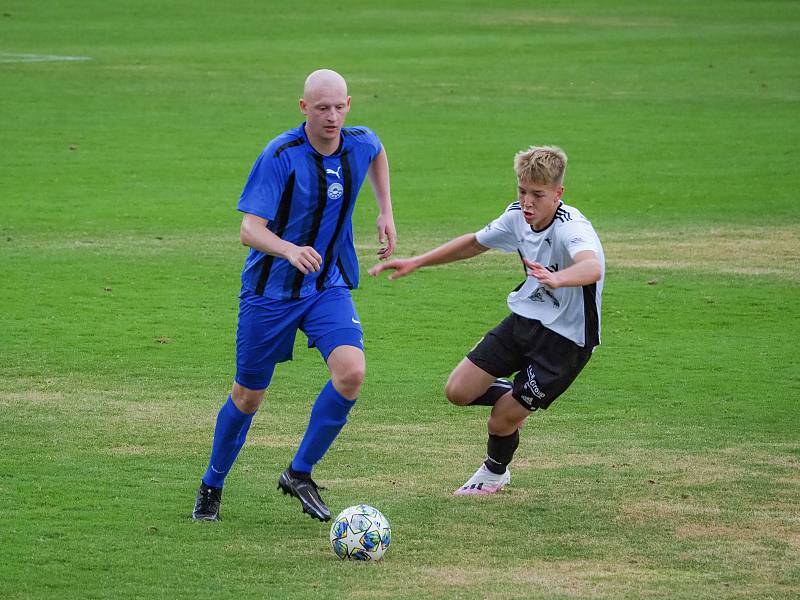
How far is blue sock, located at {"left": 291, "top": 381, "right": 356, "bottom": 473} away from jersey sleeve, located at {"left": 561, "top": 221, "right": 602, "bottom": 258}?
4.53ft

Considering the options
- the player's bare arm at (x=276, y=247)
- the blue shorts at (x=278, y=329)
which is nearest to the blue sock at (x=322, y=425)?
the blue shorts at (x=278, y=329)

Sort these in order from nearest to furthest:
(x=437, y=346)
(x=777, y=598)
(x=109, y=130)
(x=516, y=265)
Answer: (x=777, y=598) → (x=437, y=346) → (x=516, y=265) → (x=109, y=130)

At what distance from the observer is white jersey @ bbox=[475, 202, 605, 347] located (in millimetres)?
7812

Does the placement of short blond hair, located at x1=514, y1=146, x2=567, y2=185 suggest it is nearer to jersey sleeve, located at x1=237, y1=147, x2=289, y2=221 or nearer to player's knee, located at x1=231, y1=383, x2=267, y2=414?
jersey sleeve, located at x1=237, y1=147, x2=289, y2=221

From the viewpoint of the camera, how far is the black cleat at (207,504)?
300 inches

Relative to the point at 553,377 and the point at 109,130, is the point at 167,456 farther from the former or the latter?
the point at 109,130

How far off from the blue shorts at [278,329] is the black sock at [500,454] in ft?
3.50

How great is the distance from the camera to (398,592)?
6.53 metres

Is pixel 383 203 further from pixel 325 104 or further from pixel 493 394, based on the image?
pixel 493 394

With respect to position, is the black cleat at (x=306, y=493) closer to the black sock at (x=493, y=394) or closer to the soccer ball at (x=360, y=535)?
the soccer ball at (x=360, y=535)

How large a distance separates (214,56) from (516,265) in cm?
2168

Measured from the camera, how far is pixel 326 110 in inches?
293

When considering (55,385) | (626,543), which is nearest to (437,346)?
(55,385)

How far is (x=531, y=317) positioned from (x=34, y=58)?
28897 mm
